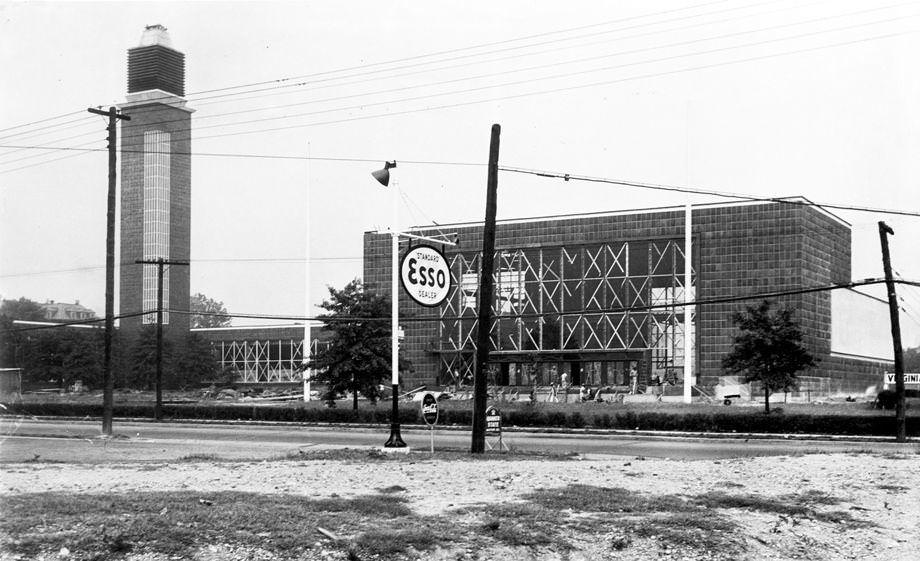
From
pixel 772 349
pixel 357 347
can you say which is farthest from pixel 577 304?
pixel 772 349

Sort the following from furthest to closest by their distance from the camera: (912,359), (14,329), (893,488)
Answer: (912,359)
(14,329)
(893,488)

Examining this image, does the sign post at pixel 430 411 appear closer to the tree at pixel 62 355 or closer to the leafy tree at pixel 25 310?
the tree at pixel 62 355

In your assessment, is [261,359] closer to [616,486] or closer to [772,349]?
[772,349]

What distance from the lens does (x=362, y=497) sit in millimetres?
12195

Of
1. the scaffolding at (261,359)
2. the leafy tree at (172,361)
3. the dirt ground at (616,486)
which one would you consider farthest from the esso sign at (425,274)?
the scaffolding at (261,359)

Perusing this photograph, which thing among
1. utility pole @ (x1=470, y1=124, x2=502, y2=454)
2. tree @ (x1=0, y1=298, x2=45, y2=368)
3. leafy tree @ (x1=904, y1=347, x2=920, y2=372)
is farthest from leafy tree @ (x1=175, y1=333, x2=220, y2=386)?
leafy tree @ (x1=904, y1=347, x2=920, y2=372)

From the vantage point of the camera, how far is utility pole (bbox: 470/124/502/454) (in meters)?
23.6

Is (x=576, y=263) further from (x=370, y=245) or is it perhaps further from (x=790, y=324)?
(x=790, y=324)

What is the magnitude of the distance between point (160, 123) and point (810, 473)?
134630 millimetres

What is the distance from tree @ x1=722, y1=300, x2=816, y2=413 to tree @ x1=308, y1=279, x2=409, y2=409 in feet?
53.5

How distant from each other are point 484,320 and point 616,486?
10.6 metres

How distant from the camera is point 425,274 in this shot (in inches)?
939

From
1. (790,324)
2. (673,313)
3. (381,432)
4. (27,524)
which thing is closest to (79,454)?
(381,432)

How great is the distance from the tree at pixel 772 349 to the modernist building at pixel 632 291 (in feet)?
71.0
